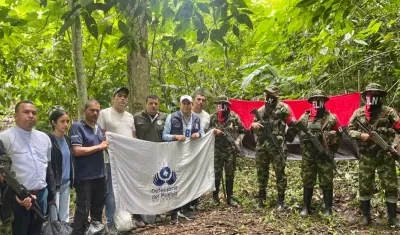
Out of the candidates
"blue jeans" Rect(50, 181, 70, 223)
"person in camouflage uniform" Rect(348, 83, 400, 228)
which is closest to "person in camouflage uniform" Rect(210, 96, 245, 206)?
"person in camouflage uniform" Rect(348, 83, 400, 228)

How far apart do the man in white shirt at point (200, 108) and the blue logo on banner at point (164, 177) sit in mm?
1143

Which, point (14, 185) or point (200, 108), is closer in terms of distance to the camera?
point (14, 185)

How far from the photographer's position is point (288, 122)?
6195mm

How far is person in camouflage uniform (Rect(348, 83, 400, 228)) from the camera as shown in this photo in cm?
525

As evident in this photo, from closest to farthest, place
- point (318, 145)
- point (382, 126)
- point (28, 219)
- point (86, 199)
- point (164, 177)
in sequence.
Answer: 1. point (28, 219)
2. point (86, 199)
3. point (382, 126)
4. point (318, 145)
5. point (164, 177)

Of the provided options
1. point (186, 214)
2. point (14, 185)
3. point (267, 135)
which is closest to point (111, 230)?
point (186, 214)

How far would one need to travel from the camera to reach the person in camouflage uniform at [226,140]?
6.63 meters

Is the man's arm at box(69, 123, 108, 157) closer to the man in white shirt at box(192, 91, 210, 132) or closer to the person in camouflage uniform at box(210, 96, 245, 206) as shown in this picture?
the man in white shirt at box(192, 91, 210, 132)

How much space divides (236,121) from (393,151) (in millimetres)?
2528

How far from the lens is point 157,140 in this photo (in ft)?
19.5

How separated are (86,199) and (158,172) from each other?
138cm

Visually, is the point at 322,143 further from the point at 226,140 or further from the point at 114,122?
the point at 114,122

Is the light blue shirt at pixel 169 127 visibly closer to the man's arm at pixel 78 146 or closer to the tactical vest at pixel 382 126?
the man's arm at pixel 78 146

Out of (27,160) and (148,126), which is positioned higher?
(148,126)
